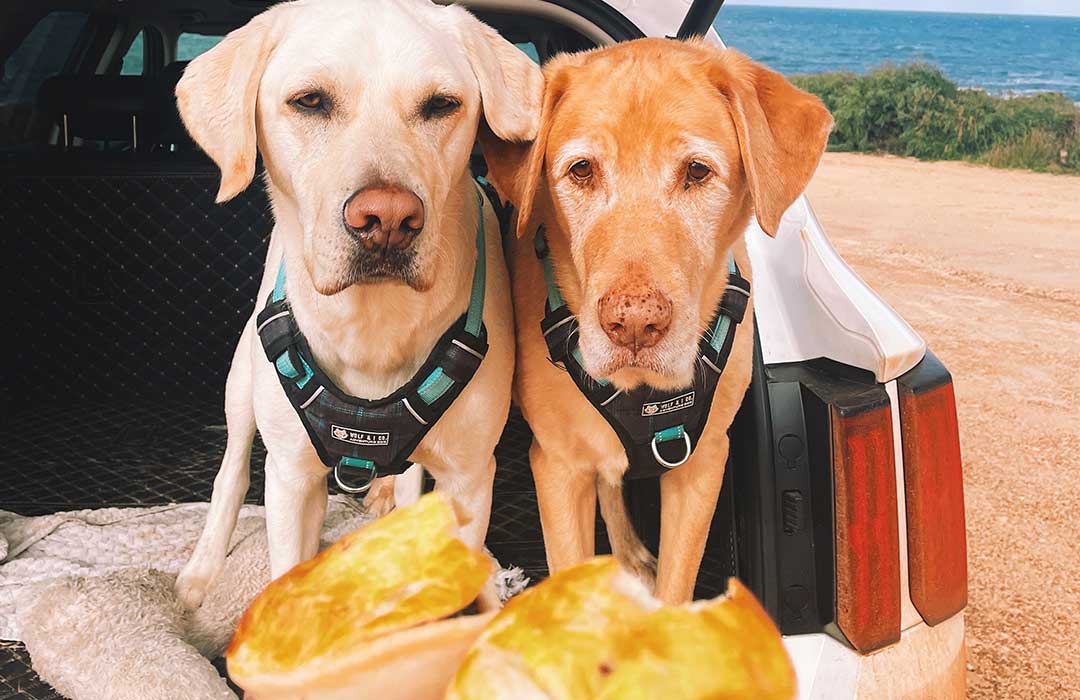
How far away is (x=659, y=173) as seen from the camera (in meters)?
1.81

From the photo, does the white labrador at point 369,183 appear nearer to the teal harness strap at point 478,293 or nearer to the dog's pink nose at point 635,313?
the teal harness strap at point 478,293

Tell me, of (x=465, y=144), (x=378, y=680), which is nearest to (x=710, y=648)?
(x=378, y=680)

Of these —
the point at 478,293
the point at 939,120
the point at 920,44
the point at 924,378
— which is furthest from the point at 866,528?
the point at 920,44

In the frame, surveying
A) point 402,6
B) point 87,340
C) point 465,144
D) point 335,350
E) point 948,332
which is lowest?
point 948,332

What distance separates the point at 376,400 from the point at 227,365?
1727mm

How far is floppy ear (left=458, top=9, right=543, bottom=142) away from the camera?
5.97 feet

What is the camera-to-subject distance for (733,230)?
1979 mm

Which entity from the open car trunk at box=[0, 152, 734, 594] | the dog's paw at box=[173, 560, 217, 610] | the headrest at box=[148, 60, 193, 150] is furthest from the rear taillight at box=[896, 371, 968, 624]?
the headrest at box=[148, 60, 193, 150]

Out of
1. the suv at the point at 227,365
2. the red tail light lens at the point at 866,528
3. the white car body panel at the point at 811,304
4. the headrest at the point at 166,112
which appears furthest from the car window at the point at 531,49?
the red tail light lens at the point at 866,528

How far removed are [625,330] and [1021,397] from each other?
19.5ft

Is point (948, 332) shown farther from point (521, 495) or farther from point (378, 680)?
point (378, 680)

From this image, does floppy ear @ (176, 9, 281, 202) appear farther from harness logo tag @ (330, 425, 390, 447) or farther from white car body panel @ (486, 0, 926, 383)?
white car body panel @ (486, 0, 926, 383)

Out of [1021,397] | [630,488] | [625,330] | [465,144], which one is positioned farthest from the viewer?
[1021,397]

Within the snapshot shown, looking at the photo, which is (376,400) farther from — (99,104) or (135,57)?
(135,57)
